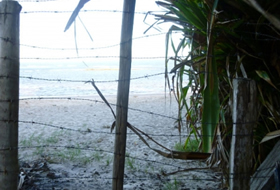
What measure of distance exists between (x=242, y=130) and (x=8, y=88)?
51.2 inches

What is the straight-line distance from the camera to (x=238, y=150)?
1.93m

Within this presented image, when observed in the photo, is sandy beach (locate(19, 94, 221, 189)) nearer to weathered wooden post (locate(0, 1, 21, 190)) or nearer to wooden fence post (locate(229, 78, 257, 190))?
weathered wooden post (locate(0, 1, 21, 190))

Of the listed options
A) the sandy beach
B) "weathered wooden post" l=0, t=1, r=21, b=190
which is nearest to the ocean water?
the sandy beach

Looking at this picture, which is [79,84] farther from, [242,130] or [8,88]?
[242,130]

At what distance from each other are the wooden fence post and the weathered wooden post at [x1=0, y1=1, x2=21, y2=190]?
1216 mm

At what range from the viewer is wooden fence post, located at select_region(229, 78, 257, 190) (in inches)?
74.5

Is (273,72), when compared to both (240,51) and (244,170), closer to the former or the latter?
(240,51)

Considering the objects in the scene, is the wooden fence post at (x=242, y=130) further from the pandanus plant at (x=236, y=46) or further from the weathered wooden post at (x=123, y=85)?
the weathered wooden post at (x=123, y=85)

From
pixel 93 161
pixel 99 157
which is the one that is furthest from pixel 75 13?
pixel 99 157

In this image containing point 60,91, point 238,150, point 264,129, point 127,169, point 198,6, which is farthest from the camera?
point 60,91

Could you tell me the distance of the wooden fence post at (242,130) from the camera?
189cm

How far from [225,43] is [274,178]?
1.09 metres

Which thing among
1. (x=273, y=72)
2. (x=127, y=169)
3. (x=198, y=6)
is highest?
(x=198, y=6)

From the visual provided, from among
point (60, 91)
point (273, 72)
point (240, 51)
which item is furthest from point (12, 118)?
point (60, 91)
